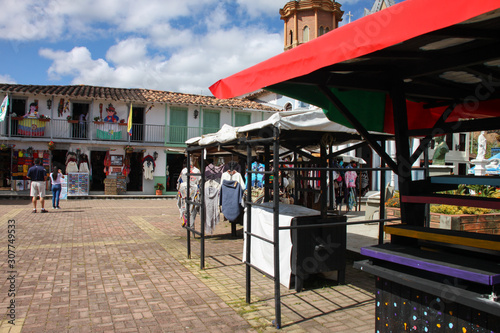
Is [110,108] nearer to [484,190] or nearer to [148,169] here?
[148,169]

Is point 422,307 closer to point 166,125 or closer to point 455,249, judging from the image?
point 455,249

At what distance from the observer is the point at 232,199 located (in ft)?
26.1

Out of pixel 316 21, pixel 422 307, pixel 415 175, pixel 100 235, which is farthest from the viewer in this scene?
pixel 316 21

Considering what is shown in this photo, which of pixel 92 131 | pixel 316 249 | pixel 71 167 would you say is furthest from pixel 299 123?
pixel 92 131

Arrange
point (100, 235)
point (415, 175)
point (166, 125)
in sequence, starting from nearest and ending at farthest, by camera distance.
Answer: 1. point (100, 235)
2. point (415, 175)
3. point (166, 125)

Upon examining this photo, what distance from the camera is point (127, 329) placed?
12.3 feet

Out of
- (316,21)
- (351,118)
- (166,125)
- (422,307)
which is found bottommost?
(422,307)

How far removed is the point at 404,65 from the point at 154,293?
3977 mm

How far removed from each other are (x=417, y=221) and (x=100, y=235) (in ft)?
25.1

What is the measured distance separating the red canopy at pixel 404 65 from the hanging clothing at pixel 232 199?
4.09 metres

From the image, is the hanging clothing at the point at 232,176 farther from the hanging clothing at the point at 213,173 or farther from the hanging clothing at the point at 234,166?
the hanging clothing at the point at 213,173

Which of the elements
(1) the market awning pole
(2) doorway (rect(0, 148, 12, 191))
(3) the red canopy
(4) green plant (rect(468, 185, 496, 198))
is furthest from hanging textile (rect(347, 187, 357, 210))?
(2) doorway (rect(0, 148, 12, 191))

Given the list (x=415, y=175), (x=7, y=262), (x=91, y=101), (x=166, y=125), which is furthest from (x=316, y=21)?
(x=7, y=262)

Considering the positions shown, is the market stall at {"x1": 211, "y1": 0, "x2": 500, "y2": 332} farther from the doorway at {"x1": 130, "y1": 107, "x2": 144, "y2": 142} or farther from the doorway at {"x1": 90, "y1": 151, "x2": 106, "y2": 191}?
the doorway at {"x1": 90, "y1": 151, "x2": 106, "y2": 191}
